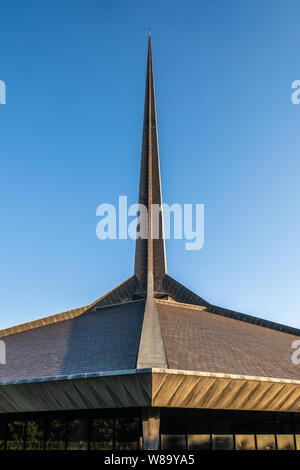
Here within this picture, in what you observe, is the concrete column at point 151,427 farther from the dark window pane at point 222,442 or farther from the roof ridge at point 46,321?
the roof ridge at point 46,321

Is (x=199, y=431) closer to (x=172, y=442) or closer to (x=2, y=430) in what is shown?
(x=172, y=442)

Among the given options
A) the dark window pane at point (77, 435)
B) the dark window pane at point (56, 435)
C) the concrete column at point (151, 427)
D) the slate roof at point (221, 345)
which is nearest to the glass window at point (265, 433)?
the slate roof at point (221, 345)

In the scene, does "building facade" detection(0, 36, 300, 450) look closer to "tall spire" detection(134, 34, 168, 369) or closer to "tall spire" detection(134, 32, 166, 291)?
"tall spire" detection(134, 34, 168, 369)

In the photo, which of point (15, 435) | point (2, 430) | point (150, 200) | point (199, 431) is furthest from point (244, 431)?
point (150, 200)

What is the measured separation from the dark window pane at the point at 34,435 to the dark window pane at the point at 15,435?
289 millimetres

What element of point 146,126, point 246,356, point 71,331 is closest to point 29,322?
point 71,331

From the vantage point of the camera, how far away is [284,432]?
19.0m

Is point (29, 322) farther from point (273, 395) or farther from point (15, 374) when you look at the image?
point (273, 395)

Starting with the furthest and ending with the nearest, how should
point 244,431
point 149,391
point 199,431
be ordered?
point 244,431 < point 199,431 < point 149,391

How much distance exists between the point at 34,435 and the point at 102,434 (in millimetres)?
3088

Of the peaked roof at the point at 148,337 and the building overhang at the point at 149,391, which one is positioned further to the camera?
the peaked roof at the point at 148,337

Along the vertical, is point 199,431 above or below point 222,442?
above

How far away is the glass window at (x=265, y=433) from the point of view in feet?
60.7
